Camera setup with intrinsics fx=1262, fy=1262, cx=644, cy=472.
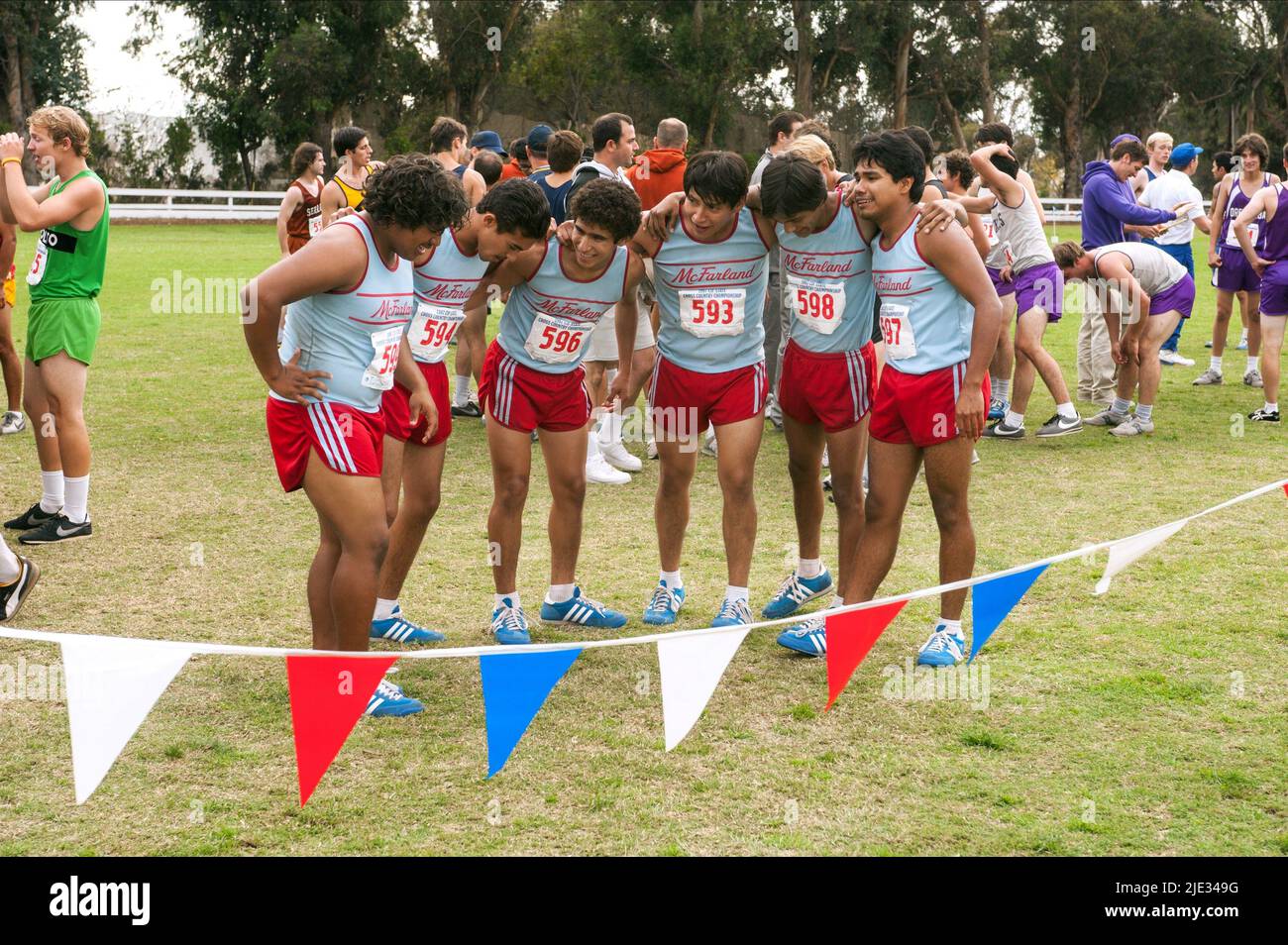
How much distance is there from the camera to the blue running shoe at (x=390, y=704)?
407 cm

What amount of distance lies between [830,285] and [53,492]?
12.9ft

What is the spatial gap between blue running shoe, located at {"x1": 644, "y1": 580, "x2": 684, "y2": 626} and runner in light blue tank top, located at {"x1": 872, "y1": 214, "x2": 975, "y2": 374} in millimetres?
1310

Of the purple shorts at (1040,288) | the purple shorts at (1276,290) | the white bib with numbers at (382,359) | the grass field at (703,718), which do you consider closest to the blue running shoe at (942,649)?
the grass field at (703,718)

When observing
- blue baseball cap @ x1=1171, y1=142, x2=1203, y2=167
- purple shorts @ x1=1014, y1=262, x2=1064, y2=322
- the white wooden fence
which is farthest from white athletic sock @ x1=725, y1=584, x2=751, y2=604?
the white wooden fence

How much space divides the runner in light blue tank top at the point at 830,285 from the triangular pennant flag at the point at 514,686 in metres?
1.92

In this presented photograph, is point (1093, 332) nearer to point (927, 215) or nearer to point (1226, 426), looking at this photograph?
point (1226, 426)

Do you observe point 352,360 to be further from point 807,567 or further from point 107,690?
point 807,567

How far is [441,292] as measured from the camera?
4.44 meters

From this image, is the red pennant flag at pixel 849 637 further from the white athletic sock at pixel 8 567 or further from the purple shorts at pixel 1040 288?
the purple shorts at pixel 1040 288

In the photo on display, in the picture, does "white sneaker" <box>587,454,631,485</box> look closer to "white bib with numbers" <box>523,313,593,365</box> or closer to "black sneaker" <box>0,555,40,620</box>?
"white bib with numbers" <box>523,313,593,365</box>

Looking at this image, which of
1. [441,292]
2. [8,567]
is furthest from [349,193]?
[441,292]

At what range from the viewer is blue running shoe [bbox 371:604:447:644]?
4711 millimetres

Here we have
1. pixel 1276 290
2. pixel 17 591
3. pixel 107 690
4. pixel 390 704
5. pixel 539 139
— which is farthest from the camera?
pixel 539 139

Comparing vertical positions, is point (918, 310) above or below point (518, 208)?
below
